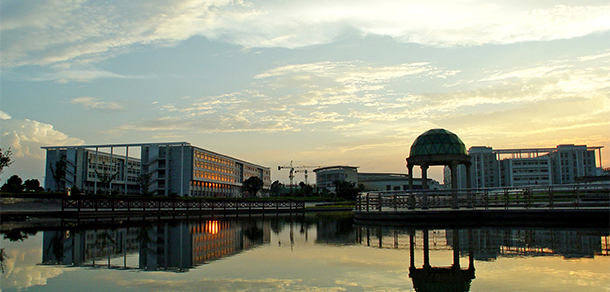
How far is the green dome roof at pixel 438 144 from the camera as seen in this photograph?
31.1 meters

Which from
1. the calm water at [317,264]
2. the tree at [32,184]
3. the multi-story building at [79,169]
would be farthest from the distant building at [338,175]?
the calm water at [317,264]

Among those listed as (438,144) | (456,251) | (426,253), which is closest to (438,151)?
(438,144)

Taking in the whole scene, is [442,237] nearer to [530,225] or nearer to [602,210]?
[530,225]

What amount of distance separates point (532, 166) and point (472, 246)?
15023cm

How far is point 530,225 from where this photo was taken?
A: 19.0 meters

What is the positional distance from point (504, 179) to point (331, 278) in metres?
161

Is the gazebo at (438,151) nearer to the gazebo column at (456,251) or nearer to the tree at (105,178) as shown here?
the gazebo column at (456,251)

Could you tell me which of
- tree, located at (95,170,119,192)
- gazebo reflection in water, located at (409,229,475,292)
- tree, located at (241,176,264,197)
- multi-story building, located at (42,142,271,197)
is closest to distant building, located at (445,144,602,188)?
tree, located at (241,176,264,197)

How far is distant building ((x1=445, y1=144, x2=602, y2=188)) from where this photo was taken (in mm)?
145500

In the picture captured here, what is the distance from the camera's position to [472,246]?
12.0 metres

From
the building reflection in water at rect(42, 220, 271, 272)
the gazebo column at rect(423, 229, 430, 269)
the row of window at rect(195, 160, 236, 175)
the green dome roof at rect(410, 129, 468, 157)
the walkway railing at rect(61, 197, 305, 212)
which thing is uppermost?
the row of window at rect(195, 160, 236, 175)

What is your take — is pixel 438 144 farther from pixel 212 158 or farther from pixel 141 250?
pixel 212 158

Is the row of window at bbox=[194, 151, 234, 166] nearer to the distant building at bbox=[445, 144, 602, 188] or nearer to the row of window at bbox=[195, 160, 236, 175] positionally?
the row of window at bbox=[195, 160, 236, 175]

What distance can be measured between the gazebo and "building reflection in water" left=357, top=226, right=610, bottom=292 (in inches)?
591
